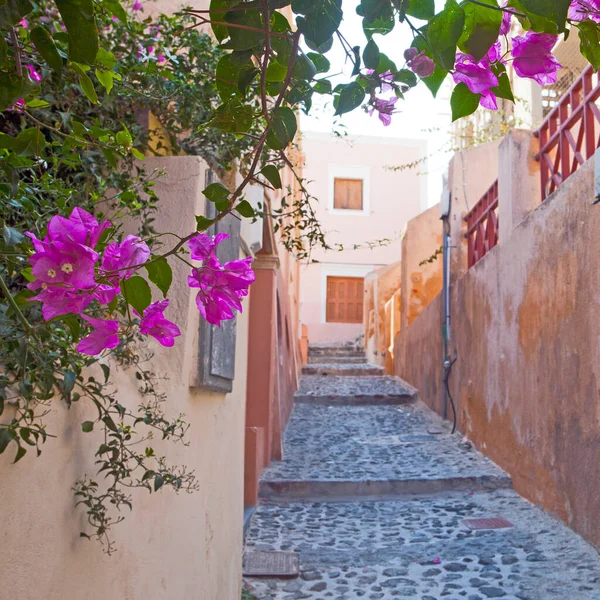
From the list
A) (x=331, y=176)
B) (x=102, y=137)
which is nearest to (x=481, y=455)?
(x=102, y=137)

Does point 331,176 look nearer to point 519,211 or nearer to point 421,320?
point 421,320

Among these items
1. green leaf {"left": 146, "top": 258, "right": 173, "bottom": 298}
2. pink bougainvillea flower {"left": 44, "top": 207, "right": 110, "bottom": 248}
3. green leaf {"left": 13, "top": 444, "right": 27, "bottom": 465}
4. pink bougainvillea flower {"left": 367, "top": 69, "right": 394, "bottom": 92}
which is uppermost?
pink bougainvillea flower {"left": 367, "top": 69, "right": 394, "bottom": 92}

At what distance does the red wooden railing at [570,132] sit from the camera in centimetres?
480

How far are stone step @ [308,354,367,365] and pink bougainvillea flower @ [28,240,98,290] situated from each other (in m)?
17.6

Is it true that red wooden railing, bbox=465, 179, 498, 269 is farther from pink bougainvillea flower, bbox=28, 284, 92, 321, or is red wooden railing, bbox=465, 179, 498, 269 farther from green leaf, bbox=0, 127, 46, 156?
pink bougainvillea flower, bbox=28, 284, 92, 321

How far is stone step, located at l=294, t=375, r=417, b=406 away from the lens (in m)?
11.3

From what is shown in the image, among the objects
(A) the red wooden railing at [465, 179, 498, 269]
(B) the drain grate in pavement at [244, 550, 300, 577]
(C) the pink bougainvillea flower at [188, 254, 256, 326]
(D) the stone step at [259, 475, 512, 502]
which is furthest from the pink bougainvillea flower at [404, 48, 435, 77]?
(A) the red wooden railing at [465, 179, 498, 269]

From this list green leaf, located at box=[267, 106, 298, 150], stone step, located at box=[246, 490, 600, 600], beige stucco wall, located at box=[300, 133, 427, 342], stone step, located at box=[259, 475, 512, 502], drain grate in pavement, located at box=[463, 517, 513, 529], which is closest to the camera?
green leaf, located at box=[267, 106, 298, 150]

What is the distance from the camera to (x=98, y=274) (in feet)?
3.85

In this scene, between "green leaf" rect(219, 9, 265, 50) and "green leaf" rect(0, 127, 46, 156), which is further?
"green leaf" rect(0, 127, 46, 156)

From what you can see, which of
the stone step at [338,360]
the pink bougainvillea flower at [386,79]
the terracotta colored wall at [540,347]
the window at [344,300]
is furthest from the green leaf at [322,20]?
the window at [344,300]

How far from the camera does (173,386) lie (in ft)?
8.07

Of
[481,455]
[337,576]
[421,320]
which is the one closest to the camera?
[337,576]

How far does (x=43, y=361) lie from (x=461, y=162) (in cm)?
886
